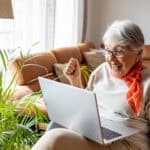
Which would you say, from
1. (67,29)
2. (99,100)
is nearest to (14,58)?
(99,100)

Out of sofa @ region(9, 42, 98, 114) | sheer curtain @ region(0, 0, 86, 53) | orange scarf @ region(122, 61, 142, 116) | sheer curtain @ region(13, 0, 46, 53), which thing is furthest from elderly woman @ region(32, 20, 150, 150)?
sheer curtain @ region(13, 0, 46, 53)

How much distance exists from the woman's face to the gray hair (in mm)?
29

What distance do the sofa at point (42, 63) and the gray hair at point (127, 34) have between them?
61cm

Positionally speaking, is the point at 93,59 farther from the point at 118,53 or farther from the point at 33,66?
the point at 118,53

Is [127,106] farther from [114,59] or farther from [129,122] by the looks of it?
[114,59]

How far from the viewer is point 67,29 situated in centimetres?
421

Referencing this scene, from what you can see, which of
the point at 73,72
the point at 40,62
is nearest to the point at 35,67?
the point at 40,62

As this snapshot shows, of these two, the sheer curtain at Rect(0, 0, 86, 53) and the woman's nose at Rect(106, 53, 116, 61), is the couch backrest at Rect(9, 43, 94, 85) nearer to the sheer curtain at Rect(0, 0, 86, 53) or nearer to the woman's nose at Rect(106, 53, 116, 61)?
the sheer curtain at Rect(0, 0, 86, 53)

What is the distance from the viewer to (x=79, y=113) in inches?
54.7

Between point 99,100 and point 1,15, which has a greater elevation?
point 1,15

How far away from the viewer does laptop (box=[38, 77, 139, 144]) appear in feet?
4.27

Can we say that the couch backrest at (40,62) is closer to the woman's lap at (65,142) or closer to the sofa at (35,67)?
the sofa at (35,67)

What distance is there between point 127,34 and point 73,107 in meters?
0.46

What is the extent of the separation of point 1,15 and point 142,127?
91cm
